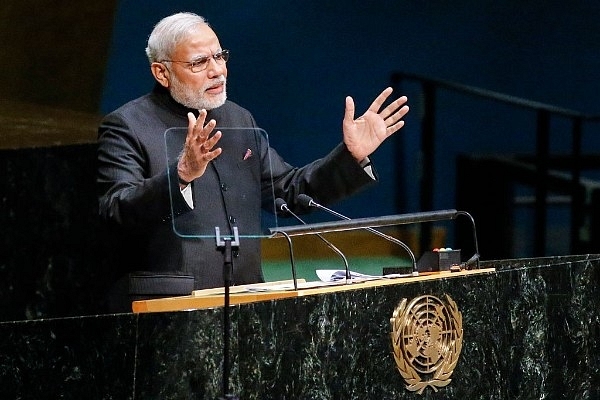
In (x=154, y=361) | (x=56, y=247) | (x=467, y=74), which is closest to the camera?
(x=154, y=361)

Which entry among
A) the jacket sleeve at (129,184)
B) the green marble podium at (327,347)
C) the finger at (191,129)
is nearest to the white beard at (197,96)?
the jacket sleeve at (129,184)

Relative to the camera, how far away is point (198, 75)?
356 cm

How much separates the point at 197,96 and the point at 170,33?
18 centimetres

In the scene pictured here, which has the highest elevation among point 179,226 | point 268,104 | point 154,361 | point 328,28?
point 328,28

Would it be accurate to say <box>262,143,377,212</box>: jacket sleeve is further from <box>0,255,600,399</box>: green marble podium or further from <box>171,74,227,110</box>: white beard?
<box>0,255,600,399</box>: green marble podium

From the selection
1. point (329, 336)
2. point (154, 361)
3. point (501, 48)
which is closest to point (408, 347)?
point (329, 336)

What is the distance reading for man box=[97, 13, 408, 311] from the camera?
342cm

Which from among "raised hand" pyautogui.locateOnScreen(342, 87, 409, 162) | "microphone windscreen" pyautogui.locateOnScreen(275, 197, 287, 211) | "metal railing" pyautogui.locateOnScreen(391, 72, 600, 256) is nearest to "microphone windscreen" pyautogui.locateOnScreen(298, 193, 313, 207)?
"microphone windscreen" pyautogui.locateOnScreen(275, 197, 287, 211)

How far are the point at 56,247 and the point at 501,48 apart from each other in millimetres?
2331

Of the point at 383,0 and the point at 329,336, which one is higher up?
the point at 383,0

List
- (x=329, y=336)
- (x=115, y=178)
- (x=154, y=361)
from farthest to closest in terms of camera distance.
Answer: (x=115, y=178), (x=329, y=336), (x=154, y=361)

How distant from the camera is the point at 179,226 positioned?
11.3ft

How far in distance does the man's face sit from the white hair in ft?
0.05

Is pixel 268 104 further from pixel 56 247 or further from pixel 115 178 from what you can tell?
pixel 115 178
